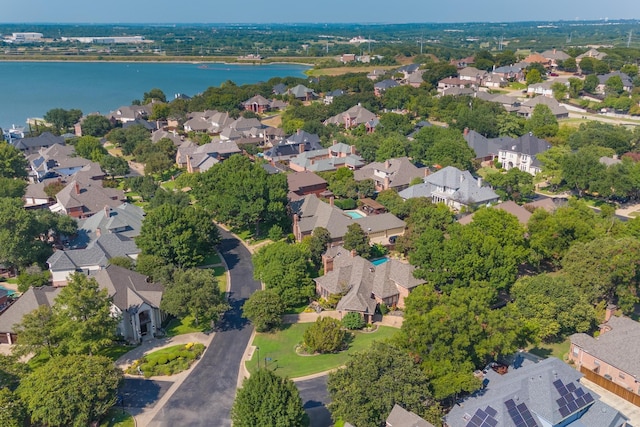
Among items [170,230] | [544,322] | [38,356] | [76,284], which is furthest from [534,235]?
[38,356]

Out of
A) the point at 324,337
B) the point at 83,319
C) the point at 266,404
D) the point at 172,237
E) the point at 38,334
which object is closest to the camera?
the point at 266,404

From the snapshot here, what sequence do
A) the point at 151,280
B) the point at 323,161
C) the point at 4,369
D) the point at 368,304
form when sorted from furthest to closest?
1. the point at 323,161
2. the point at 151,280
3. the point at 368,304
4. the point at 4,369

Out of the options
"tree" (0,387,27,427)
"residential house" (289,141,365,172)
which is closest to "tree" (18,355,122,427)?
"tree" (0,387,27,427)

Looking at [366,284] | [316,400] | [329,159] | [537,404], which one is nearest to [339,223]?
[366,284]

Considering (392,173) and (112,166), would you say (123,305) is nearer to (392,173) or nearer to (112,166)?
(392,173)

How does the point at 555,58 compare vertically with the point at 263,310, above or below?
above

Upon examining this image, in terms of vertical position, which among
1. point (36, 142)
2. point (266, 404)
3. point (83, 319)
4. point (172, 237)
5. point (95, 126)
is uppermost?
point (95, 126)

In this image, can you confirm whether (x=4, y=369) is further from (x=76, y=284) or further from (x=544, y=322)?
(x=544, y=322)
